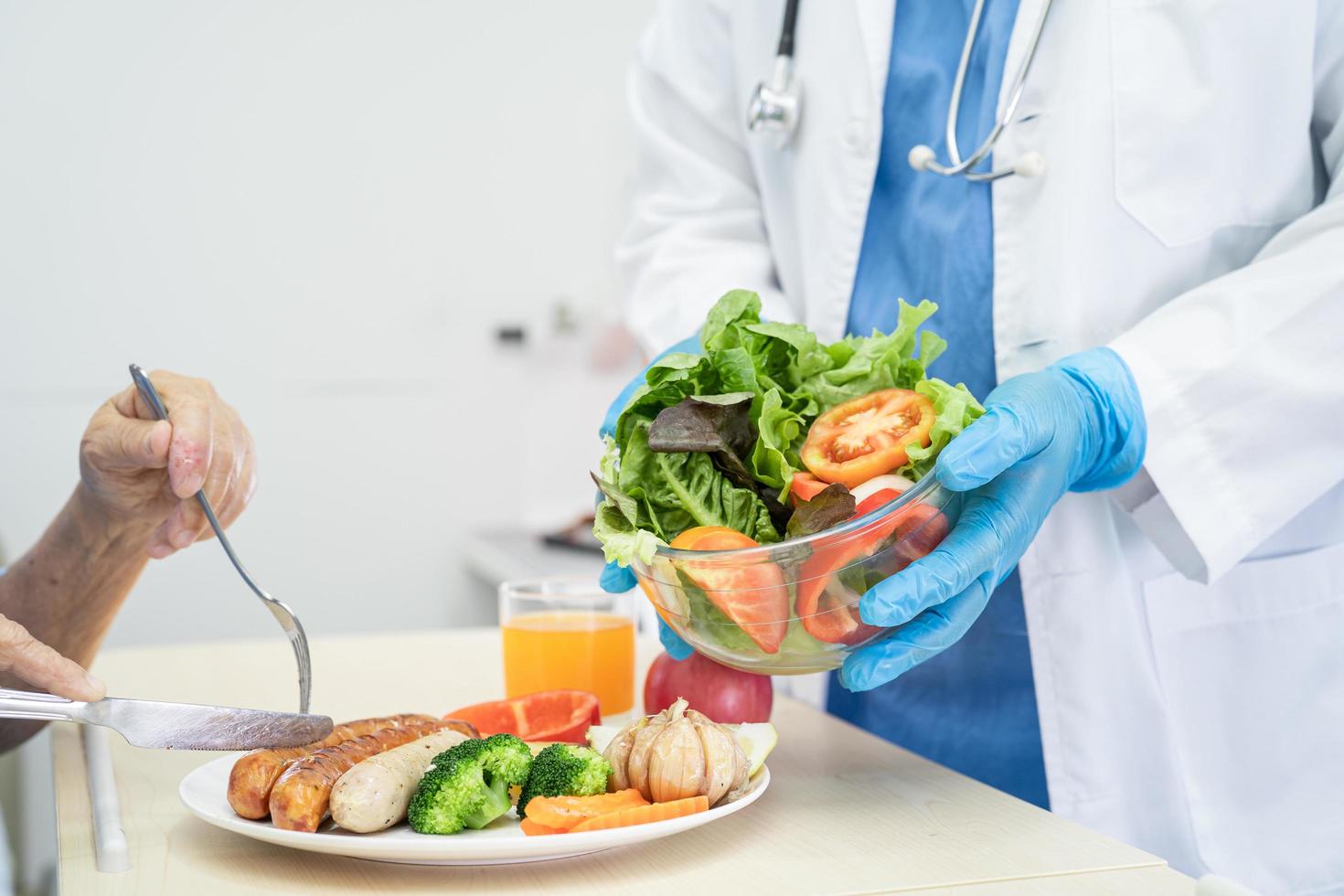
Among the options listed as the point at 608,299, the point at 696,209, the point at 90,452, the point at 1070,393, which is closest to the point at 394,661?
the point at 90,452

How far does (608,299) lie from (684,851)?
2.58 m

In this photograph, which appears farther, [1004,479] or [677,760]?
[1004,479]

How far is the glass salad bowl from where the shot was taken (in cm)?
80

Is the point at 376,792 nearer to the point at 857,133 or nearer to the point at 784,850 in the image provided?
the point at 784,850

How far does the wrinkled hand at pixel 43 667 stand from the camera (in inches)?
33.0

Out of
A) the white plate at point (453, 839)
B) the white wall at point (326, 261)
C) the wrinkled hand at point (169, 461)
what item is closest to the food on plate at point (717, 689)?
the white plate at point (453, 839)

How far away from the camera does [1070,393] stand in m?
1.00

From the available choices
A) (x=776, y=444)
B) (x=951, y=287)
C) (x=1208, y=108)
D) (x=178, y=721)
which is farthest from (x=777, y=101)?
(x=178, y=721)

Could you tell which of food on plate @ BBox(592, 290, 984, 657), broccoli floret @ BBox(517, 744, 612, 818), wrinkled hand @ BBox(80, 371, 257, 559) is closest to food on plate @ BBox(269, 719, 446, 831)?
broccoli floret @ BBox(517, 744, 612, 818)

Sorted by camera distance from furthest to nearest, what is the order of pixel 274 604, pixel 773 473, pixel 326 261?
pixel 326 261
pixel 274 604
pixel 773 473

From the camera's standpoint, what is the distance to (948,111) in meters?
1.27

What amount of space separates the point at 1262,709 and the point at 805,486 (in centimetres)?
57

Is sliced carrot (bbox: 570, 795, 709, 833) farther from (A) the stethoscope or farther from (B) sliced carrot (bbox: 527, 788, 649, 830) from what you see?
(A) the stethoscope

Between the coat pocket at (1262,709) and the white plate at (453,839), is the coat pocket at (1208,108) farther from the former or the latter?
the white plate at (453,839)
